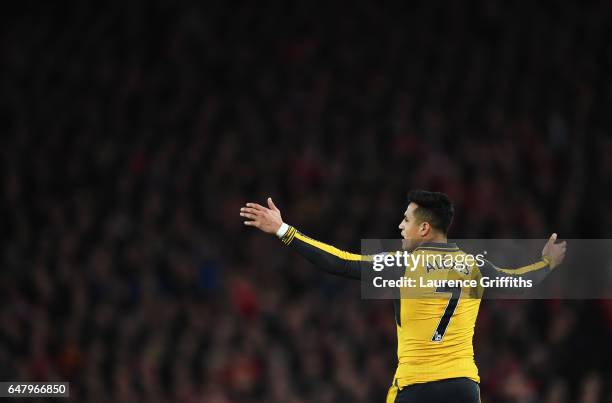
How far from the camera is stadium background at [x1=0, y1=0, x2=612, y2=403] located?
Answer: 434 inches

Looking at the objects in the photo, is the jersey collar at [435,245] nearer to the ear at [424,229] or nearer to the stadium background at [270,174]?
the ear at [424,229]

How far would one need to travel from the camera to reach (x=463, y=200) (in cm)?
1284

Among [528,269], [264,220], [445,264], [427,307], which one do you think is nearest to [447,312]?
[427,307]

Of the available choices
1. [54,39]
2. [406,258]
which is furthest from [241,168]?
[406,258]

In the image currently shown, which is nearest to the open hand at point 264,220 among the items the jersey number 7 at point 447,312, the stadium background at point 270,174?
the jersey number 7 at point 447,312

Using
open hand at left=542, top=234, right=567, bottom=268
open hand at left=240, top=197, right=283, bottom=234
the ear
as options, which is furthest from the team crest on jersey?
open hand at left=240, top=197, right=283, bottom=234

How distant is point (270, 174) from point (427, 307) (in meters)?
8.00

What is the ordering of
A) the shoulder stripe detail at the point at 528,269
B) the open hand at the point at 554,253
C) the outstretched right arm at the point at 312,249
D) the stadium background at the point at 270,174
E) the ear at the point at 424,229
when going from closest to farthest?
1. the outstretched right arm at the point at 312,249
2. the ear at the point at 424,229
3. the shoulder stripe detail at the point at 528,269
4. the open hand at the point at 554,253
5. the stadium background at the point at 270,174

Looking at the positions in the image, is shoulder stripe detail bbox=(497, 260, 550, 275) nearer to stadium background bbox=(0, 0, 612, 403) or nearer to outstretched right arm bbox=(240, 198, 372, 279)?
outstretched right arm bbox=(240, 198, 372, 279)

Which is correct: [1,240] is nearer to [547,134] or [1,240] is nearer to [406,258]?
[547,134]

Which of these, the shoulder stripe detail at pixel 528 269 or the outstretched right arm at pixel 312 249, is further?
the shoulder stripe detail at pixel 528 269

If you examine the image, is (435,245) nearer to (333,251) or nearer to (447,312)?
(447,312)

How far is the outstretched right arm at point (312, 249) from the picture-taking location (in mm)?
5941

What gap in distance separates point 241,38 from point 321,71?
1.64 m
